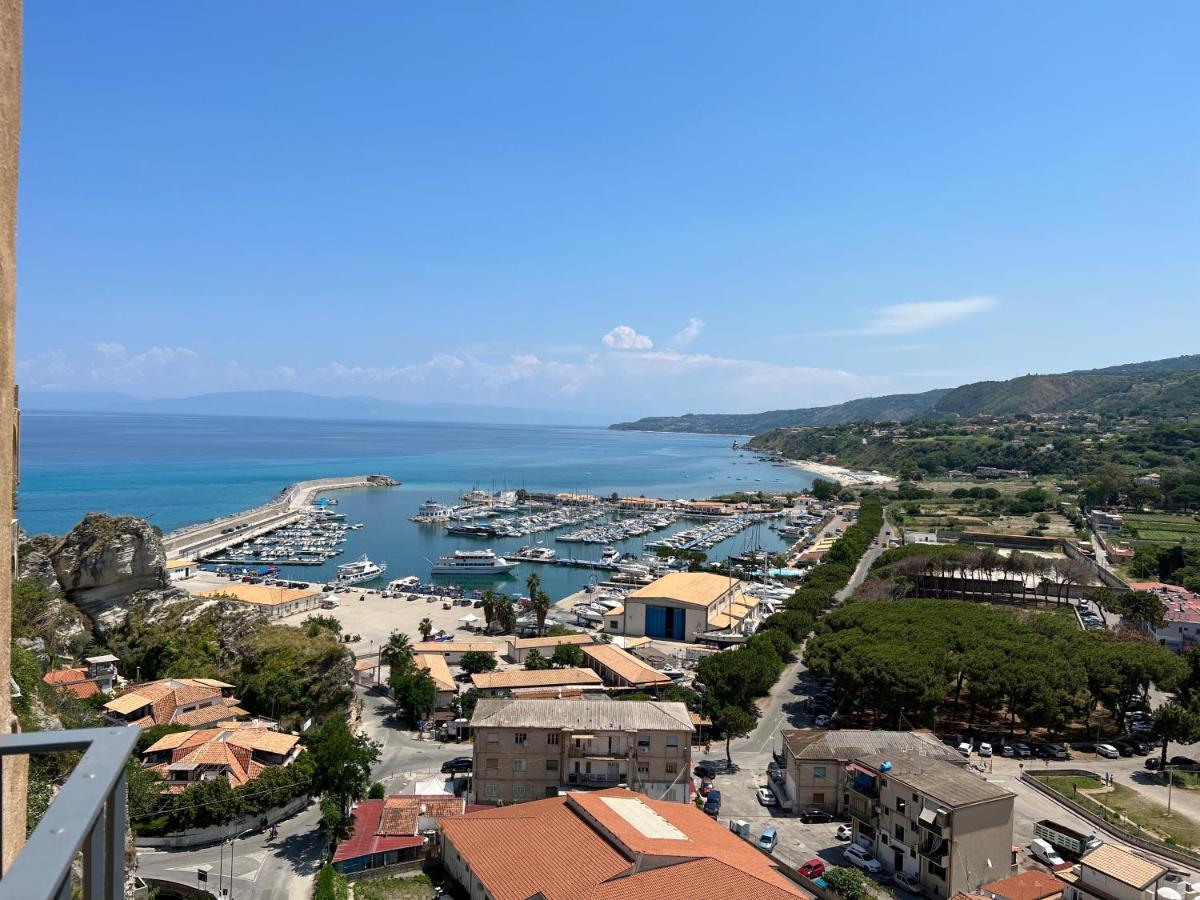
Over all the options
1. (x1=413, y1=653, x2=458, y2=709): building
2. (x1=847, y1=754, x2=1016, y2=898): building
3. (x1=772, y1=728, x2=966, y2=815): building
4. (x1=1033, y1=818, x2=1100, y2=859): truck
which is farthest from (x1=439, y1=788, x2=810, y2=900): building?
(x1=413, y1=653, x2=458, y2=709): building

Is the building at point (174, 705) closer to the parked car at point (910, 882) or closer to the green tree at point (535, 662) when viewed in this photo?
the green tree at point (535, 662)

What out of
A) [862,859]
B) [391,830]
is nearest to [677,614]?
[862,859]

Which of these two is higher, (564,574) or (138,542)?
(138,542)

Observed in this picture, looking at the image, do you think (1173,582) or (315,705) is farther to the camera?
(1173,582)

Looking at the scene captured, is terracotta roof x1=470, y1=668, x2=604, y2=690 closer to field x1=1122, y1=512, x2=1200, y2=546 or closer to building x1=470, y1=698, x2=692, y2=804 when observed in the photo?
building x1=470, y1=698, x2=692, y2=804

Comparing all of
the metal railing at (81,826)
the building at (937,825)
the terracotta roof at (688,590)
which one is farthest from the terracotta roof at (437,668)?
the metal railing at (81,826)

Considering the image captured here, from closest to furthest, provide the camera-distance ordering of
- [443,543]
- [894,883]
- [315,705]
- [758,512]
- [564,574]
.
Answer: [894,883], [315,705], [564,574], [443,543], [758,512]

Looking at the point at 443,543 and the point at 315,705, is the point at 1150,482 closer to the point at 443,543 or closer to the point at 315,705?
the point at 443,543

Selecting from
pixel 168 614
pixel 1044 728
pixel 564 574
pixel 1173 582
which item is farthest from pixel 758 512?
pixel 168 614
